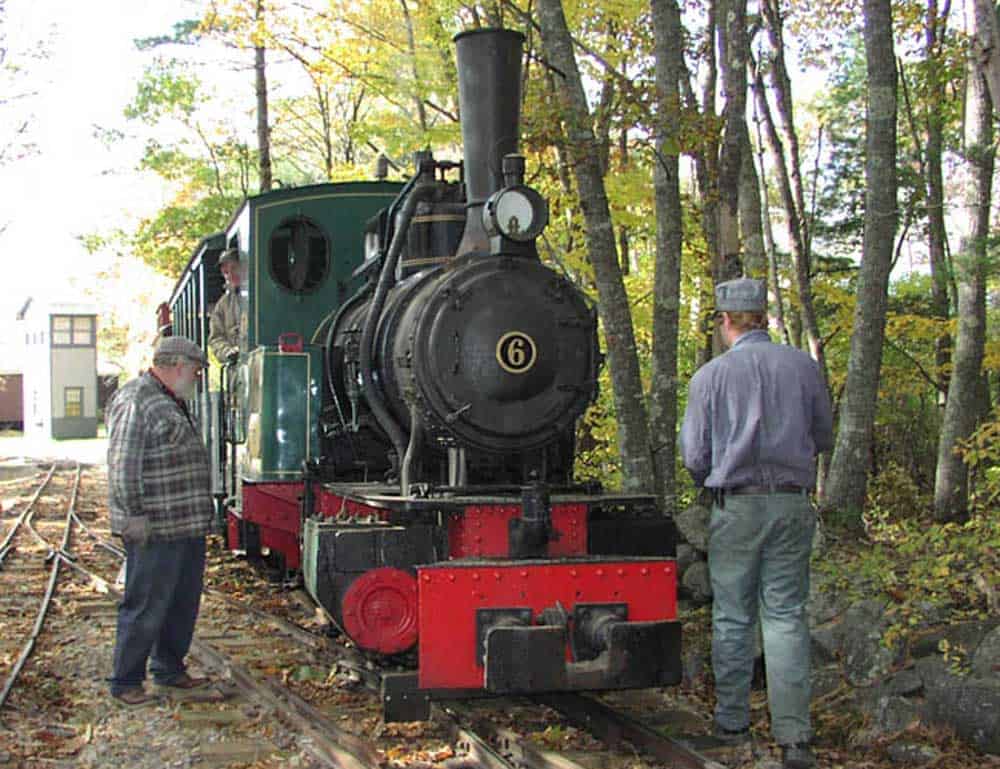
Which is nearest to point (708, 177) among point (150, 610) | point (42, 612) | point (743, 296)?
point (743, 296)

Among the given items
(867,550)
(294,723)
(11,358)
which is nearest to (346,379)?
(294,723)

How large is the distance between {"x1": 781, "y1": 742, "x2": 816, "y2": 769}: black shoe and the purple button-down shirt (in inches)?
40.3

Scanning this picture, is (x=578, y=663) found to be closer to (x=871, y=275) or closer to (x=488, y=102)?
(x=488, y=102)

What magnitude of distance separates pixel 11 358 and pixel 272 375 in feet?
223

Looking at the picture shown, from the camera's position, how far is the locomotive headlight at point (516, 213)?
5.64 metres

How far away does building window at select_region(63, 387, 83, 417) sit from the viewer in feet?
156

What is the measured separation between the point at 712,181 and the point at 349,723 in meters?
5.67

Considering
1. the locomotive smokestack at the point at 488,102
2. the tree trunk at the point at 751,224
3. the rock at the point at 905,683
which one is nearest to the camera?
the rock at the point at 905,683

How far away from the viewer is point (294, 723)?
5262 mm

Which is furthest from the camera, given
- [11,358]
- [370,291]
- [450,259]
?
[11,358]

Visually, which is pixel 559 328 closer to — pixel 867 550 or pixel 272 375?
pixel 272 375

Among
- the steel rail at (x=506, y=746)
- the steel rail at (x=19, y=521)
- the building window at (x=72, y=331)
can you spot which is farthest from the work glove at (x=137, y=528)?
the building window at (x=72, y=331)

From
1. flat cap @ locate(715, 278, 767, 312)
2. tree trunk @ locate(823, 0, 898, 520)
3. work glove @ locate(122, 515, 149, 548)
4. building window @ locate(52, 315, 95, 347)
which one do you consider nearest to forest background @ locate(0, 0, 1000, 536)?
tree trunk @ locate(823, 0, 898, 520)

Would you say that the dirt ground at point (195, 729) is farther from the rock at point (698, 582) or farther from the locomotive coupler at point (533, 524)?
the locomotive coupler at point (533, 524)
